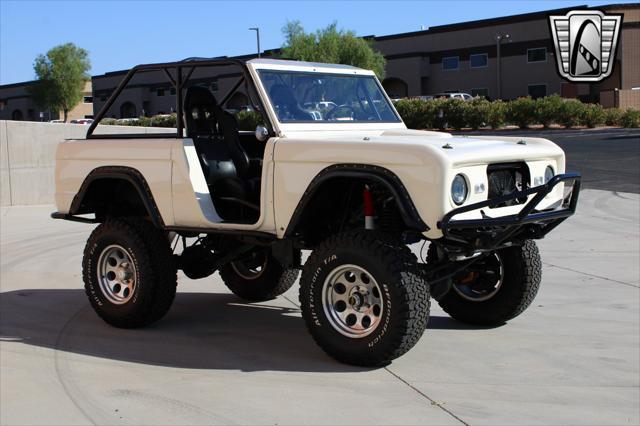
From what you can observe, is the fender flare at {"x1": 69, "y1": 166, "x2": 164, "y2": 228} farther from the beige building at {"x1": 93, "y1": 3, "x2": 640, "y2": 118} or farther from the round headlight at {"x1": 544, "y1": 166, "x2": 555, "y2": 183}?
the beige building at {"x1": 93, "y1": 3, "x2": 640, "y2": 118}

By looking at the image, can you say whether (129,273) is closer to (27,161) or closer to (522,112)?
(27,161)

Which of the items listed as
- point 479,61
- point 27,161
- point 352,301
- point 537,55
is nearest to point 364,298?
point 352,301

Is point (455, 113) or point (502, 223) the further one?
point (455, 113)

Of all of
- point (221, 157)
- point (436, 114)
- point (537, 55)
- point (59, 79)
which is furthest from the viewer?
point (59, 79)

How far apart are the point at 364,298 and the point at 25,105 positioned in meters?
99.1

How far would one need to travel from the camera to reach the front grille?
5.65 meters

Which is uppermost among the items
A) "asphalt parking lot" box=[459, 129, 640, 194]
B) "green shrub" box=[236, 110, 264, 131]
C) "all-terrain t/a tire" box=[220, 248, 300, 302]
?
"green shrub" box=[236, 110, 264, 131]

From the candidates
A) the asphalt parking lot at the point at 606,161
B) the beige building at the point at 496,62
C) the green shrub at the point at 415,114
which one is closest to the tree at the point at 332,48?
the beige building at the point at 496,62

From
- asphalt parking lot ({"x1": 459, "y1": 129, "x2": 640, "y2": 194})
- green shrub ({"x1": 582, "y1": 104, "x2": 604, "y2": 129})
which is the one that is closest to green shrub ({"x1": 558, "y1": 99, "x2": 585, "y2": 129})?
green shrub ({"x1": 582, "y1": 104, "x2": 604, "y2": 129})

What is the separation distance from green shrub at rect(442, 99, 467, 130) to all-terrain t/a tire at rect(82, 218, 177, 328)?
38880mm

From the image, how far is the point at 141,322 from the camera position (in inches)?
265

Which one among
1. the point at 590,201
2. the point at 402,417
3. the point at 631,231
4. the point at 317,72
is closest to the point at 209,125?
the point at 317,72

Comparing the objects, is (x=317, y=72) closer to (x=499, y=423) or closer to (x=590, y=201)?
(x=499, y=423)

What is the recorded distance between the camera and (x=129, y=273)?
6852 mm
